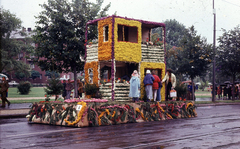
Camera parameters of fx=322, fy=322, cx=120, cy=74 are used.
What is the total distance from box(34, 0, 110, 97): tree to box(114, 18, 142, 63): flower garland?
751 centimetres

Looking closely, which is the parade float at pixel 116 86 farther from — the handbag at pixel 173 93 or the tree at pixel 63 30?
the tree at pixel 63 30

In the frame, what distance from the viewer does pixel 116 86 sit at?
1975 centimetres

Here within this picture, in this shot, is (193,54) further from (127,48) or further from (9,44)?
(9,44)

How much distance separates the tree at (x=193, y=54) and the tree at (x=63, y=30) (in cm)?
1047

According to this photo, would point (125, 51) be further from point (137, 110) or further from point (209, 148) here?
point (209, 148)

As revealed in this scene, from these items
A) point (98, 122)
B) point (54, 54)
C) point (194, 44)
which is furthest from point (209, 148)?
point (194, 44)

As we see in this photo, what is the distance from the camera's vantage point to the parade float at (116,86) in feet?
39.5

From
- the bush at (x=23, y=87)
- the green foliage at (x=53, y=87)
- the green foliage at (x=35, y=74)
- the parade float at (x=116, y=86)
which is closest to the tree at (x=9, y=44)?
the bush at (x=23, y=87)

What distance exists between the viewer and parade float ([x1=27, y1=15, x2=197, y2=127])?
474 inches

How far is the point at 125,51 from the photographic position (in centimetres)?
2003

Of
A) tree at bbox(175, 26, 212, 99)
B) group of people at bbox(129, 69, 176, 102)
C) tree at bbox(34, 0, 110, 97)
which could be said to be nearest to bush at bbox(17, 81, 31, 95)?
tree at bbox(34, 0, 110, 97)

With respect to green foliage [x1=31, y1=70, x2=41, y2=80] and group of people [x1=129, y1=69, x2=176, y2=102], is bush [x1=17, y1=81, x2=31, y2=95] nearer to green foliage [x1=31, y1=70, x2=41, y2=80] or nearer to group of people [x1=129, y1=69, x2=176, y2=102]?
group of people [x1=129, y1=69, x2=176, y2=102]

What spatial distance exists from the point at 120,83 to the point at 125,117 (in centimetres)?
701

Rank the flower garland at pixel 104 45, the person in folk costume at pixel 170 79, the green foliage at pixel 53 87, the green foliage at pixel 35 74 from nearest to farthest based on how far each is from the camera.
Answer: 1. the person in folk costume at pixel 170 79
2. the flower garland at pixel 104 45
3. the green foliage at pixel 53 87
4. the green foliage at pixel 35 74
